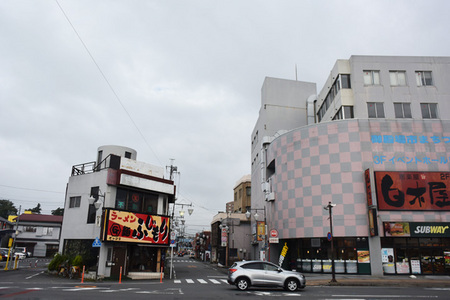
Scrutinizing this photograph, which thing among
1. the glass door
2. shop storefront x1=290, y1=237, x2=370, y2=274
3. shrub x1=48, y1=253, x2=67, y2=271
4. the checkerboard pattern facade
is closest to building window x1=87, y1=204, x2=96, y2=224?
shrub x1=48, y1=253, x2=67, y2=271

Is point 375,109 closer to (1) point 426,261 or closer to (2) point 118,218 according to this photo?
(1) point 426,261

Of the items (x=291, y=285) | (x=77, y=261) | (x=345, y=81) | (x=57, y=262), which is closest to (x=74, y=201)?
(x=57, y=262)

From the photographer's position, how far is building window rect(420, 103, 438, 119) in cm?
3416

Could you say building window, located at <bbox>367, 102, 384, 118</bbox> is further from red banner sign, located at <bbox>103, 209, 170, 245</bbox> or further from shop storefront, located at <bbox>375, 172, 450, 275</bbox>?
red banner sign, located at <bbox>103, 209, 170, 245</bbox>

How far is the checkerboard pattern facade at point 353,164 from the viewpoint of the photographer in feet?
101

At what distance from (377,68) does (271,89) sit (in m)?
16.4

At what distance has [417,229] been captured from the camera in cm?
2934

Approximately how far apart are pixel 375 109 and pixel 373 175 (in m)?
8.08

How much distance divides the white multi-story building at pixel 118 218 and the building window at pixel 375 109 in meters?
21.8

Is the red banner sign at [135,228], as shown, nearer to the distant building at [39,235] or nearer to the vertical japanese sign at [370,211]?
the vertical japanese sign at [370,211]

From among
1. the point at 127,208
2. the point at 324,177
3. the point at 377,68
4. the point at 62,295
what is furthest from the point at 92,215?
the point at 377,68

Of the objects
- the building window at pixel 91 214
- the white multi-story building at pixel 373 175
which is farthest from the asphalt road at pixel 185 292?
the white multi-story building at pixel 373 175

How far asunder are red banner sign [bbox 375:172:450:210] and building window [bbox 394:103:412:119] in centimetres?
679

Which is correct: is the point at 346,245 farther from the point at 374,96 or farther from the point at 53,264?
the point at 53,264
